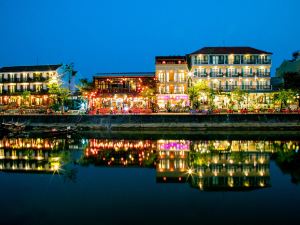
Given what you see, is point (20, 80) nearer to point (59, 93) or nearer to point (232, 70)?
point (59, 93)

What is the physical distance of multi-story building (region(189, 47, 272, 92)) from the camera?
73.2 m

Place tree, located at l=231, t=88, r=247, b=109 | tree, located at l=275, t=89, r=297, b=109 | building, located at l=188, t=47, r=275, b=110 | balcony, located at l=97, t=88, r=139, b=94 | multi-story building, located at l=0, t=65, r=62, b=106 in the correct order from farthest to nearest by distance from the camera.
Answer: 1. multi-story building, located at l=0, t=65, r=62, b=106
2. building, located at l=188, t=47, r=275, b=110
3. balcony, located at l=97, t=88, r=139, b=94
4. tree, located at l=231, t=88, r=247, b=109
5. tree, located at l=275, t=89, r=297, b=109

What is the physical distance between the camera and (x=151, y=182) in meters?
24.2

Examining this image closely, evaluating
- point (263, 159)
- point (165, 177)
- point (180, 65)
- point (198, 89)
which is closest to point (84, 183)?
point (165, 177)

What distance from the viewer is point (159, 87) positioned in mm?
70562

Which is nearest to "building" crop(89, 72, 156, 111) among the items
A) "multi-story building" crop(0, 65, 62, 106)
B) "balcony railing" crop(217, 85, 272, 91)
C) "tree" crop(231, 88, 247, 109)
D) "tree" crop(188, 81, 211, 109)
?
"tree" crop(188, 81, 211, 109)

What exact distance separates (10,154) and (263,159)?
2400cm

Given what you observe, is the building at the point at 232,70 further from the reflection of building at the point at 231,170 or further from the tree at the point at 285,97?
the reflection of building at the point at 231,170

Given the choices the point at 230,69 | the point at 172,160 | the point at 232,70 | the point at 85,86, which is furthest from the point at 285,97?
the point at 85,86

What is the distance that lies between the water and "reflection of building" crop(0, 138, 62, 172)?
9cm

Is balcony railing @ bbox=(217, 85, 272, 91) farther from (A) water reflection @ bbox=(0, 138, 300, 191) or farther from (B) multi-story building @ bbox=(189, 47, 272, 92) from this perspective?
(A) water reflection @ bbox=(0, 138, 300, 191)

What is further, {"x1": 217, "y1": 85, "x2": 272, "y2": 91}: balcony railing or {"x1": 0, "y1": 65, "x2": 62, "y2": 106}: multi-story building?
{"x1": 0, "y1": 65, "x2": 62, "y2": 106}: multi-story building

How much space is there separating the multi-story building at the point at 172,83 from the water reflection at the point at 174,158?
28241mm

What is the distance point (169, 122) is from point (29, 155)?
22944 mm
